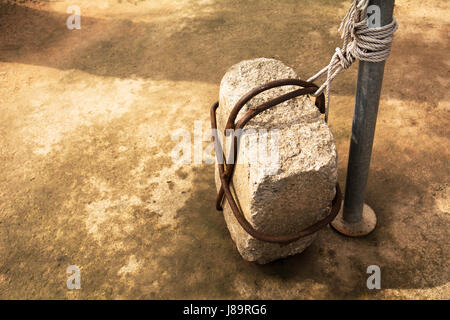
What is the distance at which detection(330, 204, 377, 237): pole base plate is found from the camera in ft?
9.59

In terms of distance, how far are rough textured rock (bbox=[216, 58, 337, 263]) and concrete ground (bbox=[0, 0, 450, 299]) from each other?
1.39 ft

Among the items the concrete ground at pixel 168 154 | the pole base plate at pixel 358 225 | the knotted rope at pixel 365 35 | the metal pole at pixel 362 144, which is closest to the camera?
the knotted rope at pixel 365 35

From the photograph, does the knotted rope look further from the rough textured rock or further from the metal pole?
the rough textured rock

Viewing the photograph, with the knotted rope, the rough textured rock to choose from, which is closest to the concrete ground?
the rough textured rock

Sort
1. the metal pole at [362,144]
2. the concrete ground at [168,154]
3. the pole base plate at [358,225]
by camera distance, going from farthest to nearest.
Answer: the pole base plate at [358,225]
the concrete ground at [168,154]
the metal pole at [362,144]

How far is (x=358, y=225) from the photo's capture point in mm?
2953

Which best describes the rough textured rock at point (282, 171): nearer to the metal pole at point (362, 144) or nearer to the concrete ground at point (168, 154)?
the metal pole at point (362, 144)

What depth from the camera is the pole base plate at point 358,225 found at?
2.92 m

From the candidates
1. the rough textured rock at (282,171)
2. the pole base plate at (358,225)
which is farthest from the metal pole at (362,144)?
the rough textured rock at (282,171)

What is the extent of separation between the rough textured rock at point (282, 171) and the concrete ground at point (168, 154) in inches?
16.7

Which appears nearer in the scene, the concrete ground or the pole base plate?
the concrete ground

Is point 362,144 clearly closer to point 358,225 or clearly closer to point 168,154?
point 358,225

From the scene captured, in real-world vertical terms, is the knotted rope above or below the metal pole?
above
